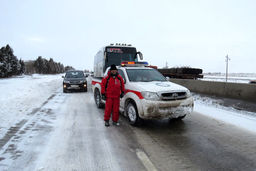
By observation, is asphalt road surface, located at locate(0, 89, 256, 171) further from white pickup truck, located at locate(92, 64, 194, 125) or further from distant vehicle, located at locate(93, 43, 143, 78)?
distant vehicle, located at locate(93, 43, 143, 78)

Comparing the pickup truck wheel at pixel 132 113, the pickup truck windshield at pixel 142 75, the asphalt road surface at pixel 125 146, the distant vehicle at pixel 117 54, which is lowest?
the asphalt road surface at pixel 125 146

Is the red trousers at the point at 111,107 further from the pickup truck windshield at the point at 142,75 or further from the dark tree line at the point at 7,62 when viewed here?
the dark tree line at the point at 7,62

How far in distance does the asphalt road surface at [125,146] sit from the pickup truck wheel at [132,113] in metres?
0.20

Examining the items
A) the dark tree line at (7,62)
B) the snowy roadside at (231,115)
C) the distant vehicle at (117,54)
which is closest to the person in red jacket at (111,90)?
the snowy roadside at (231,115)

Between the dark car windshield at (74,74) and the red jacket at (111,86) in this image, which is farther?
the dark car windshield at (74,74)

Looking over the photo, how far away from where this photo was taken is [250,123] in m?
5.52

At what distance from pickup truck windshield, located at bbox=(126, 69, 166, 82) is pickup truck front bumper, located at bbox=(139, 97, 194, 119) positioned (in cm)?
123

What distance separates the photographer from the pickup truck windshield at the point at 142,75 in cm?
575

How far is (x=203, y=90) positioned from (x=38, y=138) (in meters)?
9.31

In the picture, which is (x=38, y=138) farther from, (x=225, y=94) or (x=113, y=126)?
(x=225, y=94)

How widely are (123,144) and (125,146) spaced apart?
0.36ft

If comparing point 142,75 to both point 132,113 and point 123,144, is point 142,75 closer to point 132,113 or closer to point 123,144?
point 132,113

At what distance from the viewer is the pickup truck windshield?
18.9 feet

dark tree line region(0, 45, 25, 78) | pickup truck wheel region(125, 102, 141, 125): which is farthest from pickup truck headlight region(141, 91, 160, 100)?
dark tree line region(0, 45, 25, 78)
